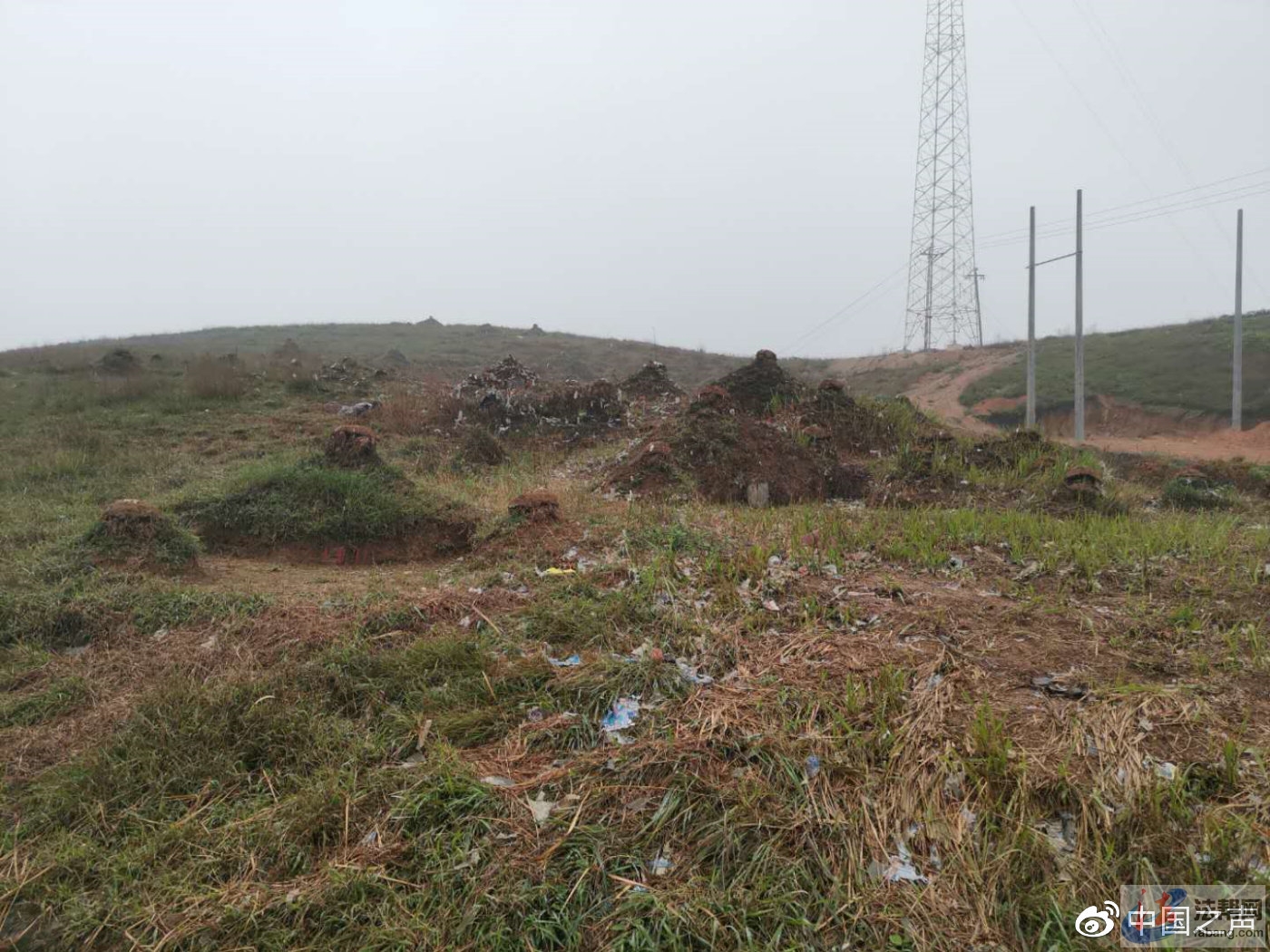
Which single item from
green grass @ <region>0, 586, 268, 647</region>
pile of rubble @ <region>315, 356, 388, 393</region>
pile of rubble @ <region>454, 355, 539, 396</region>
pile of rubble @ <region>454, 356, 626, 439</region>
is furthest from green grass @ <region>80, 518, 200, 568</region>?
pile of rubble @ <region>315, 356, 388, 393</region>

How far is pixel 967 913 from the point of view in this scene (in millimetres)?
2006

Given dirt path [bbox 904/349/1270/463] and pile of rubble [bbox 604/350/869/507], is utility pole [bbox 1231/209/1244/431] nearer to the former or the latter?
dirt path [bbox 904/349/1270/463]

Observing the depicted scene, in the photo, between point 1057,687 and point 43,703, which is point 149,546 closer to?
point 43,703

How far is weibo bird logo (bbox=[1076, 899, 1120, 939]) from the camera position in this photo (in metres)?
1.91

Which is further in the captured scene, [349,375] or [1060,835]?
[349,375]

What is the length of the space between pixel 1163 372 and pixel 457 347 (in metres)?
29.9

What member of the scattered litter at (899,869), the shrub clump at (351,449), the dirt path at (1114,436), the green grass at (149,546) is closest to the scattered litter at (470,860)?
the scattered litter at (899,869)

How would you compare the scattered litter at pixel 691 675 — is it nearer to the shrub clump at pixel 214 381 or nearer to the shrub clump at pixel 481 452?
the shrub clump at pixel 481 452

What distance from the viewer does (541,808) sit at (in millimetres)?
2418

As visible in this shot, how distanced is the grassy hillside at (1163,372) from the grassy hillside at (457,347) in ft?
33.8

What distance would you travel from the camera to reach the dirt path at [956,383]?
1004 inches

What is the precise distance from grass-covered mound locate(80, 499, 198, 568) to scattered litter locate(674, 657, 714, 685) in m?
4.02

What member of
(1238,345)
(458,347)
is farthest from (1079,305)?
(458,347)

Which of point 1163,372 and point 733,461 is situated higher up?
point 1163,372
